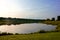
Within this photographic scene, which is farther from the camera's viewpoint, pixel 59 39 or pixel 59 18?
pixel 59 18

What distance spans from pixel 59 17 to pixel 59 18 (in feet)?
3.73

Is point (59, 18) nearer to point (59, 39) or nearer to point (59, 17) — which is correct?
point (59, 17)

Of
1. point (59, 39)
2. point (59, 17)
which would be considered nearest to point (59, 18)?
point (59, 17)

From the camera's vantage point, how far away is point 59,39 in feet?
65.4

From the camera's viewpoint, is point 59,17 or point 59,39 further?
point 59,17

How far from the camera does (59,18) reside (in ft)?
445

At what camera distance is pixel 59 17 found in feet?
447

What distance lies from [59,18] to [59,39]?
389 ft
